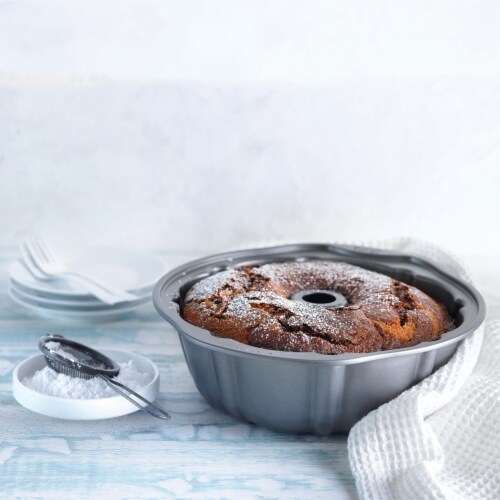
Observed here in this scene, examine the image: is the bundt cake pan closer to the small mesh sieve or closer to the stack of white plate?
the small mesh sieve

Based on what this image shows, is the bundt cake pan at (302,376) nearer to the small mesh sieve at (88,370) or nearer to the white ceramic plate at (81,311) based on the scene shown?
the small mesh sieve at (88,370)

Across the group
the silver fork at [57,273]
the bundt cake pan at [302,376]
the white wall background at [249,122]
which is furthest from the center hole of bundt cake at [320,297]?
the white wall background at [249,122]

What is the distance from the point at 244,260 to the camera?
1.51 metres

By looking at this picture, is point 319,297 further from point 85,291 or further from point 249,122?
point 249,122

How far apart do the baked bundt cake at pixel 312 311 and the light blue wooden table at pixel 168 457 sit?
0.15m

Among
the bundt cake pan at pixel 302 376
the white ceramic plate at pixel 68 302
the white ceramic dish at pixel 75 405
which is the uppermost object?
the bundt cake pan at pixel 302 376

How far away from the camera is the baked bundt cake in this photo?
1.11 metres

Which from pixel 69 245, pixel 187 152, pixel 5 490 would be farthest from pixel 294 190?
pixel 5 490

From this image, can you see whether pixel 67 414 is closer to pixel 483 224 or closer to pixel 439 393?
pixel 439 393

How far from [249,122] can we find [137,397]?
2.96 ft

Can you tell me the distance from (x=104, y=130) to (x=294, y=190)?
491 millimetres

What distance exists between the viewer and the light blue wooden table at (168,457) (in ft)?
3.35

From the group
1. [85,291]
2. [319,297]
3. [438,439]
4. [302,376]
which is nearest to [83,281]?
[85,291]

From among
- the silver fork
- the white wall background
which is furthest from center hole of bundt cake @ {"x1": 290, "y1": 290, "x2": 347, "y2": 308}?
the white wall background
